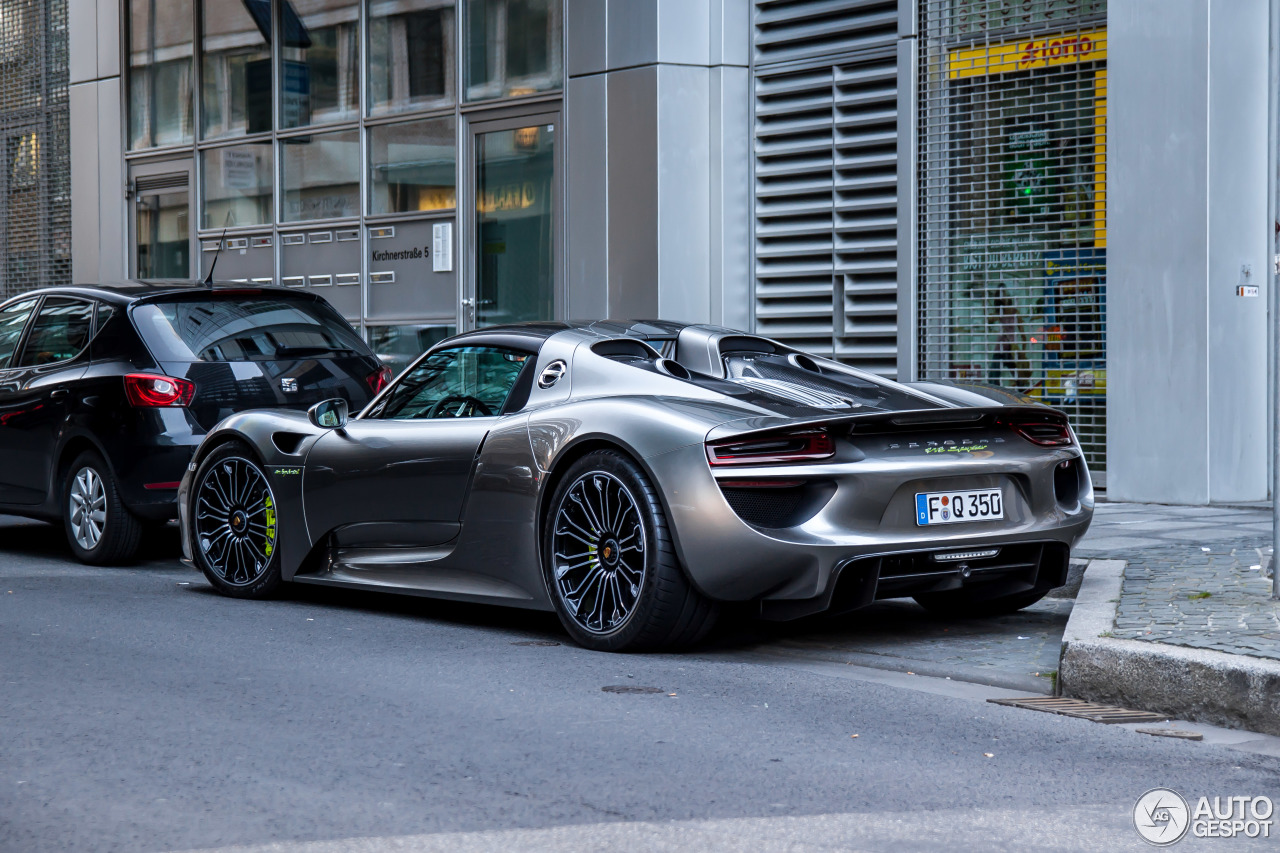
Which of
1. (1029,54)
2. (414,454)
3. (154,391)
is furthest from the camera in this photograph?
(1029,54)

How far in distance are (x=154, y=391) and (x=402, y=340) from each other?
6.64 m

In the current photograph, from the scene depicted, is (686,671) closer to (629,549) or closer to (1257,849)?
(629,549)

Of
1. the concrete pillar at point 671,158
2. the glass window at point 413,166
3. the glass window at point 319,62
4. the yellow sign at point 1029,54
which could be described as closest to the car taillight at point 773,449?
the yellow sign at point 1029,54

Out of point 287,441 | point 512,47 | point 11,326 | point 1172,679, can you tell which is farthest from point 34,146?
point 1172,679

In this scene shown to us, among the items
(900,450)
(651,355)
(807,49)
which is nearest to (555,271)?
(807,49)

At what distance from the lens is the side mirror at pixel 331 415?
689 centimetres

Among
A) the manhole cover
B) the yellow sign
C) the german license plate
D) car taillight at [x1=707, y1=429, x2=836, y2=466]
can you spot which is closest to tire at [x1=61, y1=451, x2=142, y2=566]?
car taillight at [x1=707, y1=429, x2=836, y2=466]

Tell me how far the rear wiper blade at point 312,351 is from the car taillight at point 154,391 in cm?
62

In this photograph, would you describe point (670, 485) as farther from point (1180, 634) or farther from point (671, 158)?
point (671, 158)

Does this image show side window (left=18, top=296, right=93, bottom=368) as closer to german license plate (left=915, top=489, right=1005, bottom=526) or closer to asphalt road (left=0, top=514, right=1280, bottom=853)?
asphalt road (left=0, top=514, right=1280, bottom=853)

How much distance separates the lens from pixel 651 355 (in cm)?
619

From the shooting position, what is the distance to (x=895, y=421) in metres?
5.48

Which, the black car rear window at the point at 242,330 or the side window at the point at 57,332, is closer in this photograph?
the black car rear window at the point at 242,330

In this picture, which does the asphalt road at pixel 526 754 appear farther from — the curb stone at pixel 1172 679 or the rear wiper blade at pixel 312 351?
the rear wiper blade at pixel 312 351
